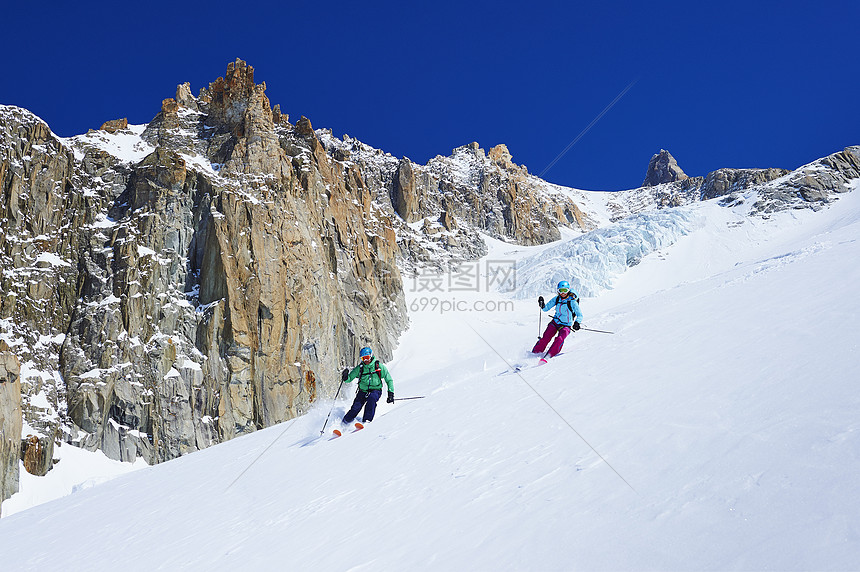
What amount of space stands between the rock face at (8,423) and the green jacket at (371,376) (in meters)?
24.1

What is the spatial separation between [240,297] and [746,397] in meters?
37.1

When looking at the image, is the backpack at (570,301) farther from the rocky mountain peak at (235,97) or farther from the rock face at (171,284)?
the rocky mountain peak at (235,97)

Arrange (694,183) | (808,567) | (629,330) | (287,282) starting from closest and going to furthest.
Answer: (808,567)
(629,330)
(287,282)
(694,183)

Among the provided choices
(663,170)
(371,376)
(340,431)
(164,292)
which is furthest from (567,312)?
(663,170)

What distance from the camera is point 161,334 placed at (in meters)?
34.6

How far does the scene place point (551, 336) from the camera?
36.3ft

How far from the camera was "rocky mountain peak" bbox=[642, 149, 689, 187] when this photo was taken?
166413 mm

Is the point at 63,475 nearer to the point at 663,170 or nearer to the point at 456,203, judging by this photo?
the point at 456,203

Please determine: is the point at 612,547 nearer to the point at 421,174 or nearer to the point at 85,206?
the point at 85,206

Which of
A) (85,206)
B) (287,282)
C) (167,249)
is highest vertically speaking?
(85,206)

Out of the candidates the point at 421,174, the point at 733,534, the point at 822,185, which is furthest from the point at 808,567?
the point at 421,174

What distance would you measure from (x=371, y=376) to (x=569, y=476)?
5.85 m

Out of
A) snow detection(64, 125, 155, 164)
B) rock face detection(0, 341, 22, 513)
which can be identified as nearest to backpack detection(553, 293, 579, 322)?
rock face detection(0, 341, 22, 513)

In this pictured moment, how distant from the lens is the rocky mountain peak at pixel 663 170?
166 meters
